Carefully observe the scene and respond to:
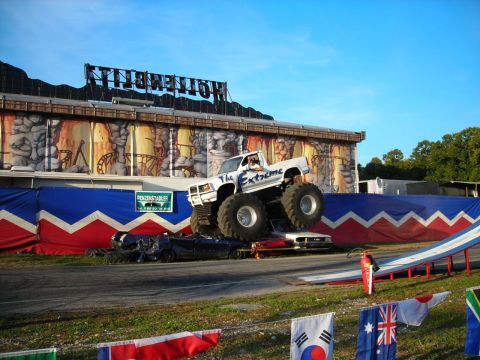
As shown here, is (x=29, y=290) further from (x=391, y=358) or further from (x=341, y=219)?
(x=341, y=219)

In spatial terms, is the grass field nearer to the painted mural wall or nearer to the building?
the building

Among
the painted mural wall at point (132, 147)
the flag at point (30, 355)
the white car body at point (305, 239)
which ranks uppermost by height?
the painted mural wall at point (132, 147)

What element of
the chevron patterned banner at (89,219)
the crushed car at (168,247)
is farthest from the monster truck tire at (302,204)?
the chevron patterned banner at (89,219)

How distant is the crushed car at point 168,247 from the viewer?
1520 cm

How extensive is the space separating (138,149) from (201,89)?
1168 centimetres

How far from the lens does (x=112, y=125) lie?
29797mm

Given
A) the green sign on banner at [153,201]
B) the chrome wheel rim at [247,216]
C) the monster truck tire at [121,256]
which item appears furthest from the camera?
the green sign on banner at [153,201]

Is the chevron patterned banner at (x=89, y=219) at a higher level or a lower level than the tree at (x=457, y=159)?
lower

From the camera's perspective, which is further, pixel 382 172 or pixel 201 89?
pixel 382 172

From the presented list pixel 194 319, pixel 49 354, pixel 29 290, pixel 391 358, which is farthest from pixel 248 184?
pixel 49 354

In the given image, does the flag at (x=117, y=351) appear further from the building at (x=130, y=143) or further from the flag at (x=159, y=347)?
the building at (x=130, y=143)

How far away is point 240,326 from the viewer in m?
6.70

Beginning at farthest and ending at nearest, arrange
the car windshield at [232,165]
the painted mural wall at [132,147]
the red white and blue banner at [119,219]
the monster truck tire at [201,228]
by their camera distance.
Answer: the painted mural wall at [132,147] → the car windshield at [232,165] → the monster truck tire at [201,228] → the red white and blue banner at [119,219]

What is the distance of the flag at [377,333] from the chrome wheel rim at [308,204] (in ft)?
45.9
